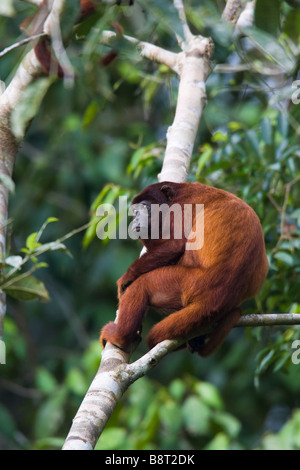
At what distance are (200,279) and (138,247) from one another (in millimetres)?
5177

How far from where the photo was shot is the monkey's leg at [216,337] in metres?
3.33

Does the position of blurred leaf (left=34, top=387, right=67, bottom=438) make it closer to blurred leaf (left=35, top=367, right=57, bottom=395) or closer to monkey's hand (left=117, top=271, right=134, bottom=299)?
blurred leaf (left=35, top=367, right=57, bottom=395)

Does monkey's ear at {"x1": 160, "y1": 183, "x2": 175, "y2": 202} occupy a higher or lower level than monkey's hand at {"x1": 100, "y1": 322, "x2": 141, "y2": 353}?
higher

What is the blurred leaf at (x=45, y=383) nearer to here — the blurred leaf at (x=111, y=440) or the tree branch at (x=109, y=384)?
the blurred leaf at (x=111, y=440)

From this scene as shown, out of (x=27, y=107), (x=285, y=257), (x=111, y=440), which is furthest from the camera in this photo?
(x=111, y=440)

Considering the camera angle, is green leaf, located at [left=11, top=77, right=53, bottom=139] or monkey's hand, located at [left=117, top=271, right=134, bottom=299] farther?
monkey's hand, located at [left=117, top=271, right=134, bottom=299]

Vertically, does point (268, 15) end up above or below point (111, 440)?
above

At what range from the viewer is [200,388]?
5641 millimetres

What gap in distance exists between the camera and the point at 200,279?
323 centimetres

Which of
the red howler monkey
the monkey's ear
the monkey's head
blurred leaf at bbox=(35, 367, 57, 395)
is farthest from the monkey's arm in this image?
blurred leaf at bbox=(35, 367, 57, 395)

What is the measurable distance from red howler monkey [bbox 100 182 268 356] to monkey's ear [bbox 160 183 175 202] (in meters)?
0.18

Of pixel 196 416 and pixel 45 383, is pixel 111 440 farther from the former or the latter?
pixel 45 383

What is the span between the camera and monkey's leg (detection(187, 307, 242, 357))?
10.9ft

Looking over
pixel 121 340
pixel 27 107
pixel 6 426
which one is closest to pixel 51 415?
pixel 6 426
